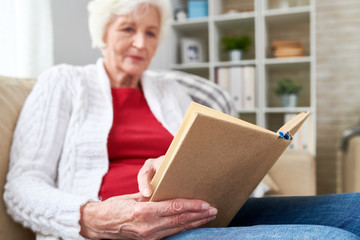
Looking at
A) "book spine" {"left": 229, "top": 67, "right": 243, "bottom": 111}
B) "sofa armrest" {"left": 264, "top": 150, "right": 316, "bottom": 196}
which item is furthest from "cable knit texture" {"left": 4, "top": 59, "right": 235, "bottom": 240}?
"book spine" {"left": 229, "top": 67, "right": 243, "bottom": 111}

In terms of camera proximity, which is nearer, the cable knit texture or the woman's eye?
the cable knit texture

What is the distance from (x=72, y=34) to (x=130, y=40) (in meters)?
0.48

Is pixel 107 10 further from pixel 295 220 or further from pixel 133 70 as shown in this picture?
pixel 295 220

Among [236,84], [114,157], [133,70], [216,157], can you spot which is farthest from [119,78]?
[236,84]

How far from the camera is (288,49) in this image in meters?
2.23

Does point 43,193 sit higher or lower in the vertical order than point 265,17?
lower

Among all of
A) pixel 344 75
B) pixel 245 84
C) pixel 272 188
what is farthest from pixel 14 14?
pixel 344 75

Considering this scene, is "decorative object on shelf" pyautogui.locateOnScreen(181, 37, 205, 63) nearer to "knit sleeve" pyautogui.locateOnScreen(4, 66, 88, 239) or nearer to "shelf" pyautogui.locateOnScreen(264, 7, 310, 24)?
"shelf" pyautogui.locateOnScreen(264, 7, 310, 24)

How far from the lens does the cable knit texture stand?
2.49ft

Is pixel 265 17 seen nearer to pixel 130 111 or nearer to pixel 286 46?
pixel 286 46

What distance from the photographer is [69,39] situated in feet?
4.89

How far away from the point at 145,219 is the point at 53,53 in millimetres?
995

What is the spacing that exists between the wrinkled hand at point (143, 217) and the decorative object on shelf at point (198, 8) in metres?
1.93

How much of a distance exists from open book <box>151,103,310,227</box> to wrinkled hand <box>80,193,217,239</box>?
2 cm
